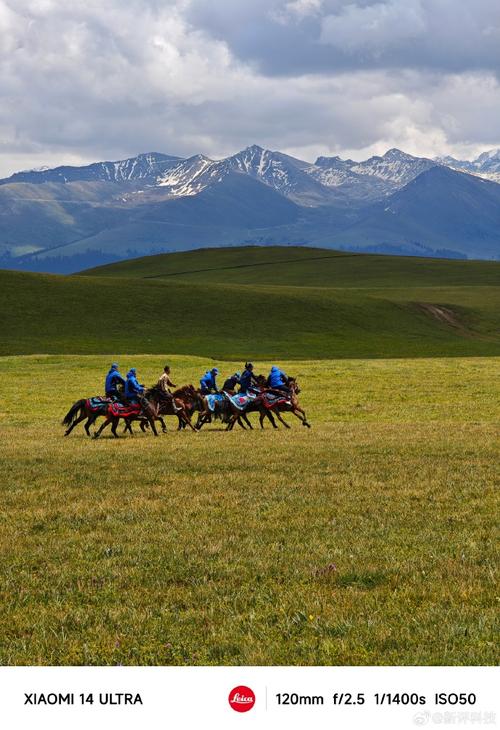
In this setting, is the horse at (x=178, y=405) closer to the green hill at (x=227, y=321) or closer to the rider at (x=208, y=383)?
the rider at (x=208, y=383)

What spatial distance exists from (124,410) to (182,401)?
4214 millimetres

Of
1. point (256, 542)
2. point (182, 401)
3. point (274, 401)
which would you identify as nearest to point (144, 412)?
point (182, 401)

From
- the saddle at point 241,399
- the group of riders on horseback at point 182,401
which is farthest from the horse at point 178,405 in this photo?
the saddle at point 241,399

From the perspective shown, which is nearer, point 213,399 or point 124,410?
point 124,410

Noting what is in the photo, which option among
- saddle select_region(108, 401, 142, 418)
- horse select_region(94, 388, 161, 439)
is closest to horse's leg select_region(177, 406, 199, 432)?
horse select_region(94, 388, 161, 439)

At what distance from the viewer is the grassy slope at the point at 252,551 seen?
8.97 metres

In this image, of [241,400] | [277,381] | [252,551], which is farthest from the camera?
[277,381]

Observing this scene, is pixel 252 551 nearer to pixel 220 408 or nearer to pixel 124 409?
pixel 124 409

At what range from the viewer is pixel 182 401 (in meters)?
33.5

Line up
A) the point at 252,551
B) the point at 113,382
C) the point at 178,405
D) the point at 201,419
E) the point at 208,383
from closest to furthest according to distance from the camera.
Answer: the point at 252,551 < the point at 113,382 < the point at 178,405 < the point at 208,383 < the point at 201,419

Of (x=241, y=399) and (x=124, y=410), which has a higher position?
(x=241, y=399)

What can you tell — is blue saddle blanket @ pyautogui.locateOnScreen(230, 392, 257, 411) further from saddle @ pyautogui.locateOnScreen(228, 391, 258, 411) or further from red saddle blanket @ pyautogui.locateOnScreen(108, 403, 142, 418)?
red saddle blanket @ pyautogui.locateOnScreen(108, 403, 142, 418)

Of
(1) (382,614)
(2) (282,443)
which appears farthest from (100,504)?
(2) (282,443)

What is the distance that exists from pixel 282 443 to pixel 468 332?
91.2 metres
